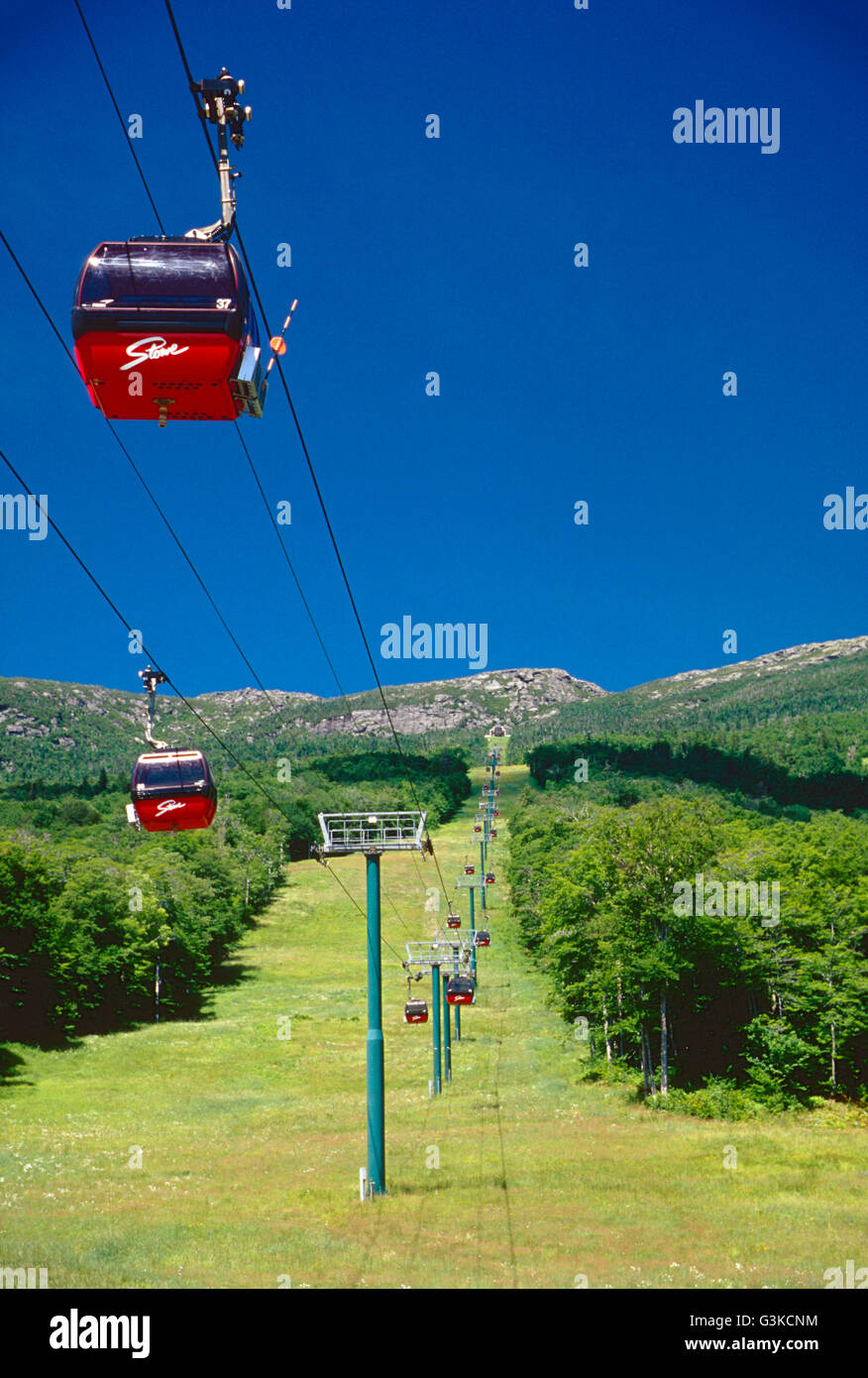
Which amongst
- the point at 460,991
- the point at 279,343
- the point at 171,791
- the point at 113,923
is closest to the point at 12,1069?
the point at 113,923

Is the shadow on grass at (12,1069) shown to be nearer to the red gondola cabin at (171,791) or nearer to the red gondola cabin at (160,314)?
the red gondola cabin at (171,791)

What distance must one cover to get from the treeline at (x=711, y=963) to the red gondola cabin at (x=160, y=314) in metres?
44.2

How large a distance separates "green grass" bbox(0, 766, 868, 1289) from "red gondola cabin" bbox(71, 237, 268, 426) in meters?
17.3

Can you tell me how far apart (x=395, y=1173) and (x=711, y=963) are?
28013 mm

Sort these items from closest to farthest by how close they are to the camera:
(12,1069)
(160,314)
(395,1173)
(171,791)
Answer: (160,314) < (171,791) < (395,1173) < (12,1069)

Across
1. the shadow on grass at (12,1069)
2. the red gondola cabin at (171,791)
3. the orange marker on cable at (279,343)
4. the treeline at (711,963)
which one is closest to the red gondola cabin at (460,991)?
the treeline at (711,963)

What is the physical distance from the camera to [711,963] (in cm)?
5491

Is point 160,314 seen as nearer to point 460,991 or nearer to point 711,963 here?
point 460,991

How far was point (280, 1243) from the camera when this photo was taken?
23.4 metres

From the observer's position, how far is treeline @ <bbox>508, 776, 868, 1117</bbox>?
50469 mm

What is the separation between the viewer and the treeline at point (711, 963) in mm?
50469

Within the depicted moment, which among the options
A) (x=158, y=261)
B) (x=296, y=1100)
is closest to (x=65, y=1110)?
(x=296, y=1100)

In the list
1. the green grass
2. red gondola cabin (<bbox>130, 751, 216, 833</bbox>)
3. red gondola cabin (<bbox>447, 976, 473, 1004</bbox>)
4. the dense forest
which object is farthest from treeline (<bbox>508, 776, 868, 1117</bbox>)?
red gondola cabin (<bbox>130, 751, 216, 833</bbox>)

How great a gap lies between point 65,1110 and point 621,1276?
34.2 meters
